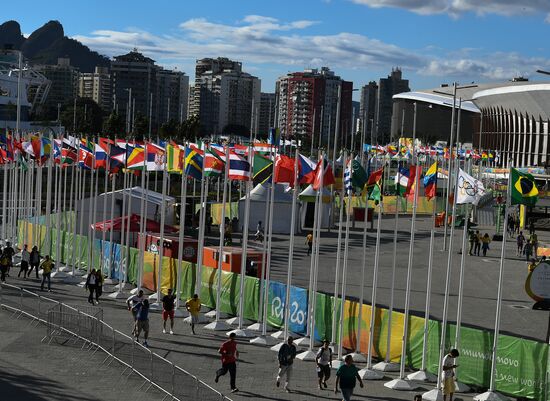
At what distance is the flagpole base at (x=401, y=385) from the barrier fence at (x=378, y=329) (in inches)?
42.4

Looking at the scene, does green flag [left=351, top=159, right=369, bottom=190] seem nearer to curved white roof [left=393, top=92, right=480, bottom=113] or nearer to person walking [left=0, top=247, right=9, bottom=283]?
person walking [left=0, top=247, right=9, bottom=283]

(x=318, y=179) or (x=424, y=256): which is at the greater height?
(x=318, y=179)

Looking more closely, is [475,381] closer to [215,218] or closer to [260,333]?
[260,333]

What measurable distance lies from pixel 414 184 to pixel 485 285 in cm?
1539

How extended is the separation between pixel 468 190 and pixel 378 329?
4.08 metres

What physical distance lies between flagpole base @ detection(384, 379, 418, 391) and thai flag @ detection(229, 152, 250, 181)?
27.4 ft

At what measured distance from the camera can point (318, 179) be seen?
24.0 meters

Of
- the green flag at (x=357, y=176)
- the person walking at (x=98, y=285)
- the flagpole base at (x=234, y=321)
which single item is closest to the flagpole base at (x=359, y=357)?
the green flag at (x=357, y=176)

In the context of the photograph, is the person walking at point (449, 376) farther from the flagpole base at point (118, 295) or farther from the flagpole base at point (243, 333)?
the flagpole base at point (118, 295)

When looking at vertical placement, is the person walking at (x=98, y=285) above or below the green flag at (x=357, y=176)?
below

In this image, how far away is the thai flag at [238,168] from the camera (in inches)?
1038

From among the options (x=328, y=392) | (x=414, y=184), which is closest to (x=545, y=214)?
(x=414, y=184)

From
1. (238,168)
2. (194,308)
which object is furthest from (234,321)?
(238,168)

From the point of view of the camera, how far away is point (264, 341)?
2380 cm
